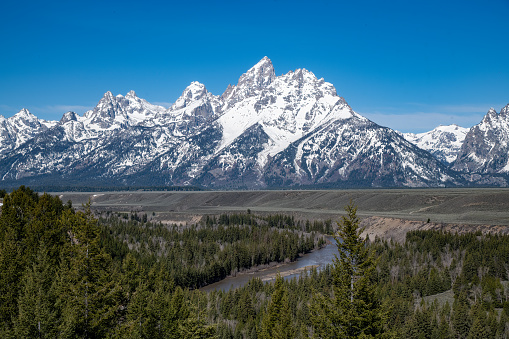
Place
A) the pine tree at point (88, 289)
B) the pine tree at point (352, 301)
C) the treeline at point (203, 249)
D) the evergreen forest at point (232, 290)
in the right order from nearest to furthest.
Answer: the pine tree at point (352, 301), the evergreen forest at point (232, 290), the pine tree at point (88, 289), the treeline at point (203, 249)

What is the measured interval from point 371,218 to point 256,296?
4497 inches

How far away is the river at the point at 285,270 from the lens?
107975mm

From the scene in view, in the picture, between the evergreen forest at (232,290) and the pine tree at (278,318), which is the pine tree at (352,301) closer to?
the evergreen forest at (232,290)

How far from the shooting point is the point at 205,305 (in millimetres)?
75250

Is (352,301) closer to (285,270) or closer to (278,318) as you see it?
(278,318)

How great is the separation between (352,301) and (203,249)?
100732 mm

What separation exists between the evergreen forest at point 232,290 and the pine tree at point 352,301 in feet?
0.25

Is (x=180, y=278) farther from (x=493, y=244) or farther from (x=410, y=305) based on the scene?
(x=493, y=244)

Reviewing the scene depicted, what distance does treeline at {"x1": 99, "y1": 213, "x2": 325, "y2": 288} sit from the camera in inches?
4156

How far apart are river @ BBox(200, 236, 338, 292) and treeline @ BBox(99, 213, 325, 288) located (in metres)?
2.44

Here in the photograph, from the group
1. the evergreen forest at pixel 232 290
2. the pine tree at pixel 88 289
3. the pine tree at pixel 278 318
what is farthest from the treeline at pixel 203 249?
the pine tree at pixel 88 289

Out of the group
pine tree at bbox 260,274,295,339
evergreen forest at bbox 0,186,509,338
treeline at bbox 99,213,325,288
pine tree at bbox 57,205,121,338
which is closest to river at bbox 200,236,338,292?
treeline at bbox 99,213,325,288

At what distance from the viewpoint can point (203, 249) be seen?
12812 centimetres

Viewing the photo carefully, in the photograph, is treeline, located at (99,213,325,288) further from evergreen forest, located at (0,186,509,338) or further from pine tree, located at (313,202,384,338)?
pine tree, located at (313,202,384,338)
